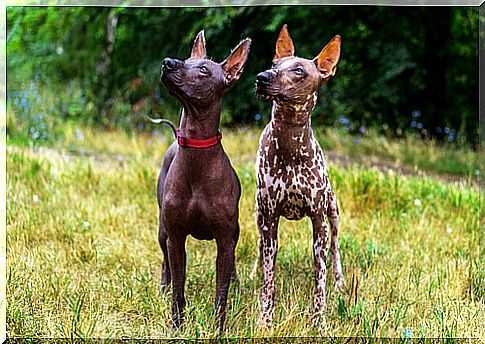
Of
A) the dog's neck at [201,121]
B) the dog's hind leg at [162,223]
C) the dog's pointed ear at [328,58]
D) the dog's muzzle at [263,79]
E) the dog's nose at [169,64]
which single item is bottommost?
the dog's hind leg at [162,223]

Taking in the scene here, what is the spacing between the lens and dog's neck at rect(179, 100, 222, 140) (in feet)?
10.2

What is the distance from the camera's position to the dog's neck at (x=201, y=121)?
123 inches

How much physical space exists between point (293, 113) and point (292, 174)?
0.99 feet

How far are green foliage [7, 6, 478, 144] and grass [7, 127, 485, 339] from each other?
162cm

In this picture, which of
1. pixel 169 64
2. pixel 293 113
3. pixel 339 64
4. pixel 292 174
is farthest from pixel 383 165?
pixel 169 64

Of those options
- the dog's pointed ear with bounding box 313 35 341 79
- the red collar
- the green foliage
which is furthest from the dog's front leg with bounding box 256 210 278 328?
the green foliage

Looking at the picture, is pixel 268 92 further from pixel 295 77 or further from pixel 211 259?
pixel 211 259

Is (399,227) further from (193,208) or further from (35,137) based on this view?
(35,137)

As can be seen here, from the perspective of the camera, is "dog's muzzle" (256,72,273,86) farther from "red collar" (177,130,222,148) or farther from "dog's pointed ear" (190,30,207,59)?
"dog's pointed ear" (190,30,207,59)

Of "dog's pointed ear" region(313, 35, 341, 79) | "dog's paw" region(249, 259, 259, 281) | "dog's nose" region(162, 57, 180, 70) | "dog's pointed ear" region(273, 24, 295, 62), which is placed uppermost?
"dog's pointed ear" region(273, 24, 295, 62)

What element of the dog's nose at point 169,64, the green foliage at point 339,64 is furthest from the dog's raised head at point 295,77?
the green foliage at point 339,64

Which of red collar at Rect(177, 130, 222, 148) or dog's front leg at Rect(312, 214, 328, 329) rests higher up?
red collar at Rect(177, 130, 222, 148)

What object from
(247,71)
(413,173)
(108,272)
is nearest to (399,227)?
(413,173)

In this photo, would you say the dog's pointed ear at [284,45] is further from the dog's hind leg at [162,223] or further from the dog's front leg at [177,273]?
the dog's front leg at [177,273]
